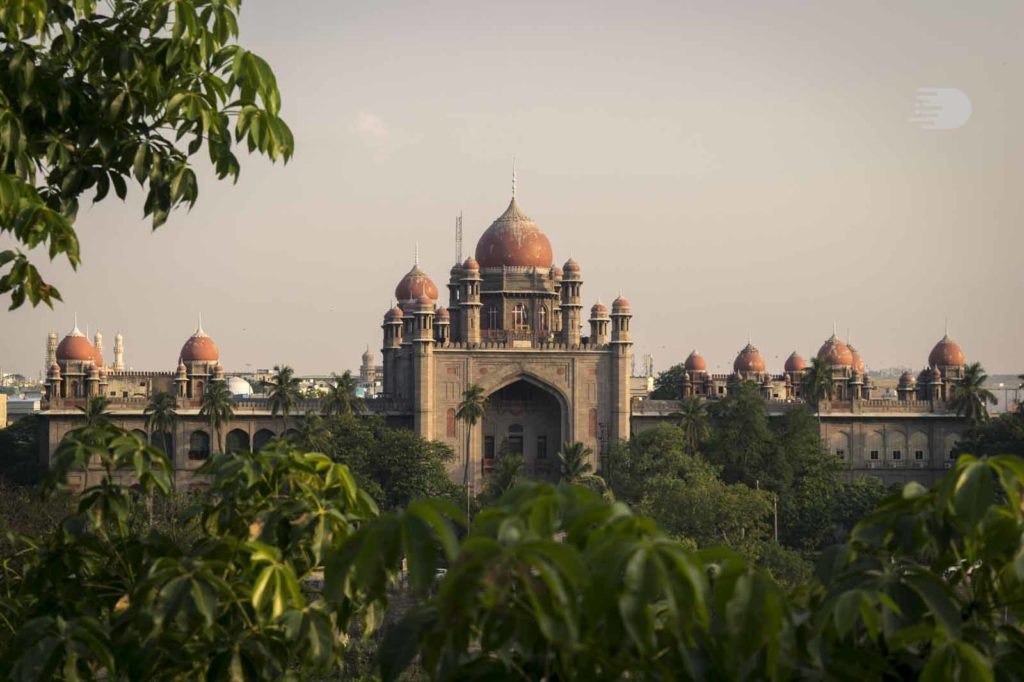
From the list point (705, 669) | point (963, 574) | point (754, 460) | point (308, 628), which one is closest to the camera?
point (705, 669)

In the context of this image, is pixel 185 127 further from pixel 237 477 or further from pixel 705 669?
pixel 705 669

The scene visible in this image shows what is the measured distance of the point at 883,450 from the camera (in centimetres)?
7244

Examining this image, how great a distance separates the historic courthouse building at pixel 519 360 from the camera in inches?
2544

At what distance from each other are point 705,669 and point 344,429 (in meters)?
56.1

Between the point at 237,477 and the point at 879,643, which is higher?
the point at 237,477

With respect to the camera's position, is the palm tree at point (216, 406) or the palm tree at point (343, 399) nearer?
the palm tree at point (343, 399)

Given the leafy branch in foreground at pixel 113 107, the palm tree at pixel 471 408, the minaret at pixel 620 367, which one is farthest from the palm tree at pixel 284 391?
the leafy branch in foreground at pixel 113 107

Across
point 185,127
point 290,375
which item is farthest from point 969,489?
point 290,375

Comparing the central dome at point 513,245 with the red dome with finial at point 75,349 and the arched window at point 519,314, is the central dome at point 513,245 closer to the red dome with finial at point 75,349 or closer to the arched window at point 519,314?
the arched window at point 519,314

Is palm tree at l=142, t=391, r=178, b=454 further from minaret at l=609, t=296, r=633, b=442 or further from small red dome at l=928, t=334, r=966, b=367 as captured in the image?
small red dome at l=928, t=334, r=966, b=367

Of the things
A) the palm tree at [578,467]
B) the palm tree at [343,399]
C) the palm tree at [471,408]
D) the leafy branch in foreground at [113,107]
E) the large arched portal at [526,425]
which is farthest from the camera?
the large arched portal at [526,425]

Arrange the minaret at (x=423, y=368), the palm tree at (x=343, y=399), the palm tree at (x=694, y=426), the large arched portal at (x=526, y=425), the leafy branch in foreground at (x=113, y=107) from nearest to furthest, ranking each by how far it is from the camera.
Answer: the leafy branch in foreground at (x=113, y=107) < the palm tree at (x=694, y=426) < the palm tree at (x=343, y=399) < the minaret at (x=423, y=368) < the large arched portal at (x=526, y=425)

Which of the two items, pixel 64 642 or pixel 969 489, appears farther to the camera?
pixel 64 642

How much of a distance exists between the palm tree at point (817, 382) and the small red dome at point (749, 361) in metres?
13.2
